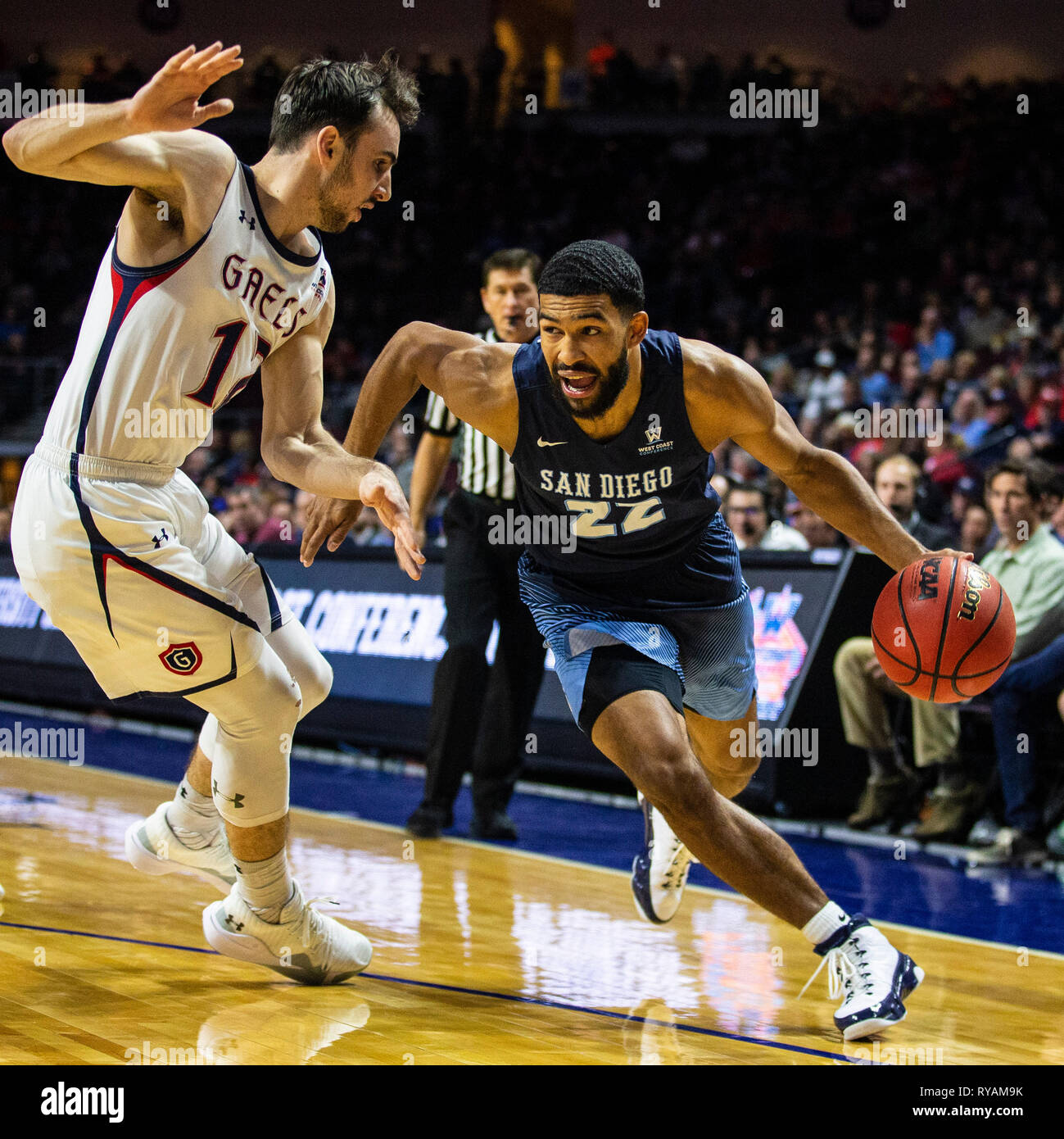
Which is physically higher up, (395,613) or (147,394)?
(147,394)

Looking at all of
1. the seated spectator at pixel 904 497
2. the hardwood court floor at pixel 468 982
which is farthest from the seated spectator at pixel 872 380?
the hardwood court floor at pixel 468 982

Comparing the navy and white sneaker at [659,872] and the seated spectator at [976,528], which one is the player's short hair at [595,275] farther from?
the seated spectator at [976,528]

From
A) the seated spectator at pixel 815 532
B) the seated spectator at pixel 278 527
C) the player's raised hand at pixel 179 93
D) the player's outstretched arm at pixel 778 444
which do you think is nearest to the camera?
the player's raised hand at pixel 179 93

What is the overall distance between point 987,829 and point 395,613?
380 centimetres

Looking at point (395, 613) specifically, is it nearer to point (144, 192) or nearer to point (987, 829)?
point (987, 829)

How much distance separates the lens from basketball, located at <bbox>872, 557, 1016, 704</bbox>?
370cm

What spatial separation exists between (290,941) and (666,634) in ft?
4.18

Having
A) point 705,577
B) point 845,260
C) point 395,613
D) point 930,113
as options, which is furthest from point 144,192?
point 930,113

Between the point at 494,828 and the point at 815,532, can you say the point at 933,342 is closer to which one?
the point at 815,532

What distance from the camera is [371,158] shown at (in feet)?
10.9

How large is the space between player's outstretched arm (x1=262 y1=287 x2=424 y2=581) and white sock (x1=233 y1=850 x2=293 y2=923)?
0.80 m

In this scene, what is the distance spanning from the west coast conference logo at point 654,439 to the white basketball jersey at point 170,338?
0.98 metres

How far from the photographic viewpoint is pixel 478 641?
6.20 m

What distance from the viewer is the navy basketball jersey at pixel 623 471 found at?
3.61m
